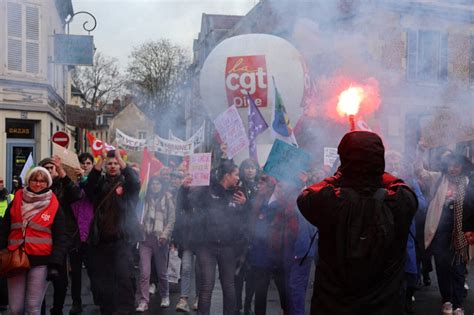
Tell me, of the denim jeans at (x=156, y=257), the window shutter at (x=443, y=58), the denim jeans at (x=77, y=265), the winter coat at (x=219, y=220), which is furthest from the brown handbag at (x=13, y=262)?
the window shutter at (x=443, y=58)

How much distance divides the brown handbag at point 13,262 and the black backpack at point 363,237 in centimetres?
297

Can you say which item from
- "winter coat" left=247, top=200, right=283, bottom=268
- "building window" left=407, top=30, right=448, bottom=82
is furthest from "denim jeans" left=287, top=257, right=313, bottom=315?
"building window" left=407, top=30, right=448, bottom=82

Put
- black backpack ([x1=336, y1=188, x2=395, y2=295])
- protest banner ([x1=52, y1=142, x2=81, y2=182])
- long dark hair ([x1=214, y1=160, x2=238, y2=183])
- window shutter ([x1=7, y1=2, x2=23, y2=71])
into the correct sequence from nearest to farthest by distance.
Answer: black backpack ([x1=336, y1=188, x2=395, y2=295]) < long dark hair ([x1=214, y1=160, x2=238, y2=183]) < protest banner ([x1=52, y1=142, x2=81, y2=182]) < window shutter ([x1=7, y1=2, x2=23, y2=71])

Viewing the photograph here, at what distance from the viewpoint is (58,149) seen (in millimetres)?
6824

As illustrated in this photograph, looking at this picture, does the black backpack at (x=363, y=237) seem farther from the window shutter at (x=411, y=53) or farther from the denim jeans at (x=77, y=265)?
the window shutter at (x=411, y=53)

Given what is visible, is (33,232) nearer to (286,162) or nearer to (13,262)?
(13,262)

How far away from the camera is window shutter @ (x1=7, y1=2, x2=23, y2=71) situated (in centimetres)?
1788

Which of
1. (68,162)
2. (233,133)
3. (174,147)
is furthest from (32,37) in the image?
(68,162)

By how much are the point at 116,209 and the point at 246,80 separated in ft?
26.4

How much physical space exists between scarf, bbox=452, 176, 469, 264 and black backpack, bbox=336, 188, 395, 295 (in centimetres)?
352

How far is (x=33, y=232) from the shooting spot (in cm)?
511

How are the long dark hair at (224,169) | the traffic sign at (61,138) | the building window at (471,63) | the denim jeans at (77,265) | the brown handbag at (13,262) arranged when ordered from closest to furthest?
1. the brown handbag at (13,262)
2. the long dark hair at (224,169)
3. the denim jeans at (77,265)
4. the building window at (471,63)
5. the traffic sign at (61,138)

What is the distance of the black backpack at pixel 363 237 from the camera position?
2.96 meters

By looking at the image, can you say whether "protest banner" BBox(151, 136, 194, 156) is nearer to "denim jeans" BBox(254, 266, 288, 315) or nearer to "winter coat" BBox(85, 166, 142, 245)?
"winter coat" BBox(85, 166, 142, 245)
